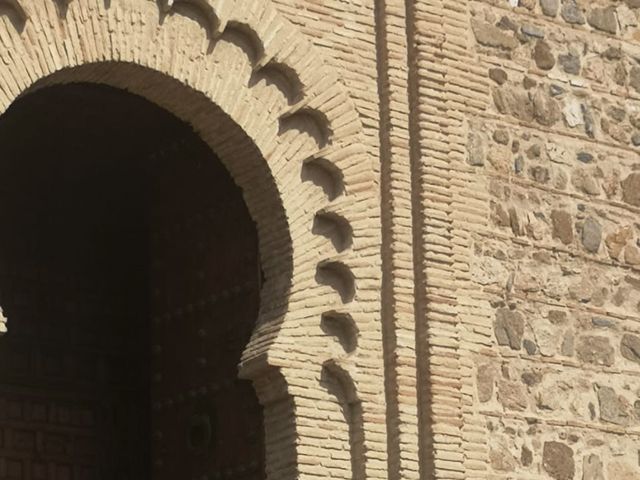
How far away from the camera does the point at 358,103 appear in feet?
27.4

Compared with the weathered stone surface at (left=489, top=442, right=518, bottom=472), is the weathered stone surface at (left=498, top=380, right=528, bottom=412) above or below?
→ above

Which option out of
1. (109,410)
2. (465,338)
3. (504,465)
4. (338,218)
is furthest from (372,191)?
(109,410)

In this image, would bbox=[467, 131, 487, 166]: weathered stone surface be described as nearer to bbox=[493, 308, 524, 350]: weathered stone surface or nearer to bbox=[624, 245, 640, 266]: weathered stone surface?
bbox=[493, 308, 524, 350]: weathered stone surface

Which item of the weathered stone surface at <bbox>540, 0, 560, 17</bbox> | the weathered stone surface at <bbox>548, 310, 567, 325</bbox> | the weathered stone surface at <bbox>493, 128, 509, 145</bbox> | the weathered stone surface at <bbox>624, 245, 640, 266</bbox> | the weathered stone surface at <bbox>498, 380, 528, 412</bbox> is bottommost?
the weathered stone surface at <bbox>498, 380, 528, 412</bbox>

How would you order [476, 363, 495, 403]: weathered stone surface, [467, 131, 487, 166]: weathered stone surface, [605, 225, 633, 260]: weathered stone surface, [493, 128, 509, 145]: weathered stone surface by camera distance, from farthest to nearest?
[605, 225, 633, 260]: weathered stone surface, [493, 128, 509, 145]: weathered stone surface, [467, 131, 487, 166]: weathered stone surface, [476, 363, 495, 403]: weathered stone surface

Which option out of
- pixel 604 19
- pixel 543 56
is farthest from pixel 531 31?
pixel 604 19

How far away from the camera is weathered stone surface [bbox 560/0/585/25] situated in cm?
917

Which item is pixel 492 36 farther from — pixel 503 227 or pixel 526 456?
pixel 526 456

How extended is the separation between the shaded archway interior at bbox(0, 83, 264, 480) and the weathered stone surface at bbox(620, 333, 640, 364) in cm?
170

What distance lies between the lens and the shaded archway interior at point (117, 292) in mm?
8727

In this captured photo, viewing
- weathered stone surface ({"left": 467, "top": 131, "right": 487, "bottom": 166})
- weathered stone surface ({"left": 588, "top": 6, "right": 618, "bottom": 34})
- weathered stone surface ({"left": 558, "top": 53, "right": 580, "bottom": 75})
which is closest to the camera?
weathered stone surface ({"left": 467, "top": 131, "right": 487, "bottom": 166})

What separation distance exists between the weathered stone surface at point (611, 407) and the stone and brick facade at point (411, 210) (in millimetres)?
13

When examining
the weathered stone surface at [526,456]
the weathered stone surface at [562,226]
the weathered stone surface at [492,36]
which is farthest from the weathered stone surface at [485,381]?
the weathered stone surface at [492,36]

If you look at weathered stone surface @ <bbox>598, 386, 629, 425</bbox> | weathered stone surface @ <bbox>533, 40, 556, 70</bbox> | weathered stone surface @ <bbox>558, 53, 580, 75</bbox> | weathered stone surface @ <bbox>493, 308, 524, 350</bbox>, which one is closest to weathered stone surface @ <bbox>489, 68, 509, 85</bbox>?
weathered stone surface @ <bbox>533, 40, 556, 70</bbox>
